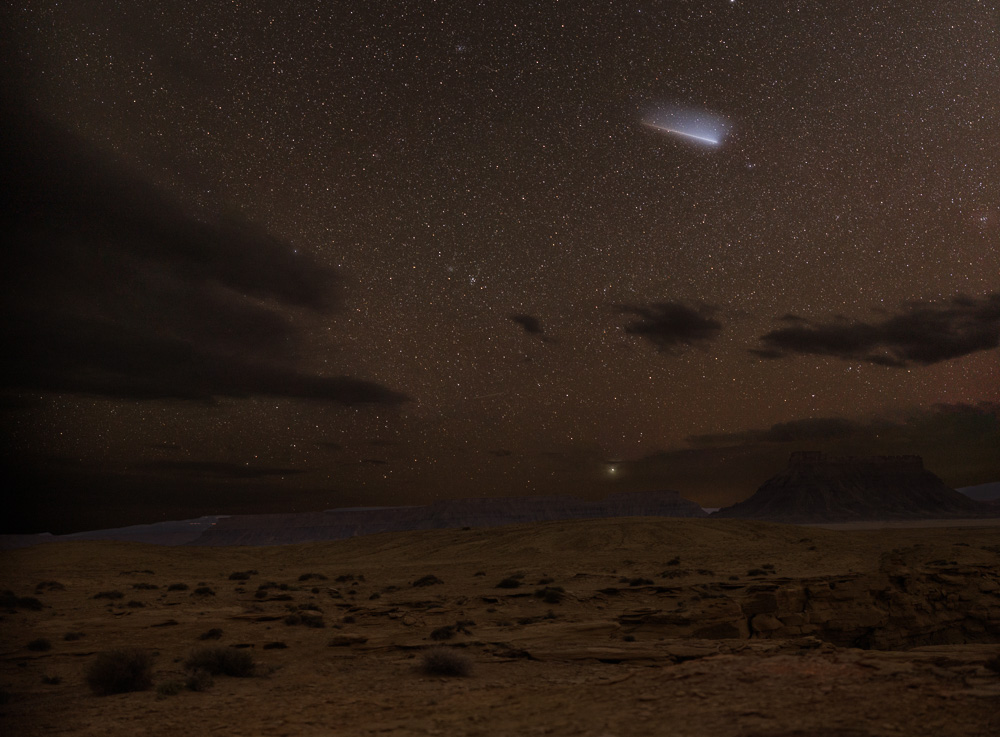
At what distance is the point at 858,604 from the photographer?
20.2 m

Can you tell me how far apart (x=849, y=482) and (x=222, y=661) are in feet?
688

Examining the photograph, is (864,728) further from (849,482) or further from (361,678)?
(849,482)

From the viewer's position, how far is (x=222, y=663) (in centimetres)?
1277

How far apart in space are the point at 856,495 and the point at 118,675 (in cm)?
20035

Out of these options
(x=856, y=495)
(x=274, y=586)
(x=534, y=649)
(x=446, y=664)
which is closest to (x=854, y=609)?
(x=534, y=649)

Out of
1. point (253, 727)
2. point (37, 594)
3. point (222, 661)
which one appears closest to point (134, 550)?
point (37, 594)

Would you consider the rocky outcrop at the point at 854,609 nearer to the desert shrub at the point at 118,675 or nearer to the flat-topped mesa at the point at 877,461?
the desert shrub at the point at 118,675

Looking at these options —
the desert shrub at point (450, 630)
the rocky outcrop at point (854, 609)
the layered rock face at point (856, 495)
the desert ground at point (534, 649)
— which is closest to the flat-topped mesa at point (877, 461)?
the layered rock face at point (856, 495)

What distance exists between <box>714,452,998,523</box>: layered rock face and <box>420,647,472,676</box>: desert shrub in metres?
163

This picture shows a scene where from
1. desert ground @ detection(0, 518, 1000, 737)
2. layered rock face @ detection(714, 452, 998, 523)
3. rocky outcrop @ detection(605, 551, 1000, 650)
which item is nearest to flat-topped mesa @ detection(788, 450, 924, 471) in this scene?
layered rock face @ detection(714, 452, 998, 523)

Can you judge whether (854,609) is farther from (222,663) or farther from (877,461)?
(877,461)

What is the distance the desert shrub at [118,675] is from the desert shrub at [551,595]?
13.4 m

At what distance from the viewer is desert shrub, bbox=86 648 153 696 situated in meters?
11.5

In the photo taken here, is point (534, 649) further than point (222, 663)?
Yes
